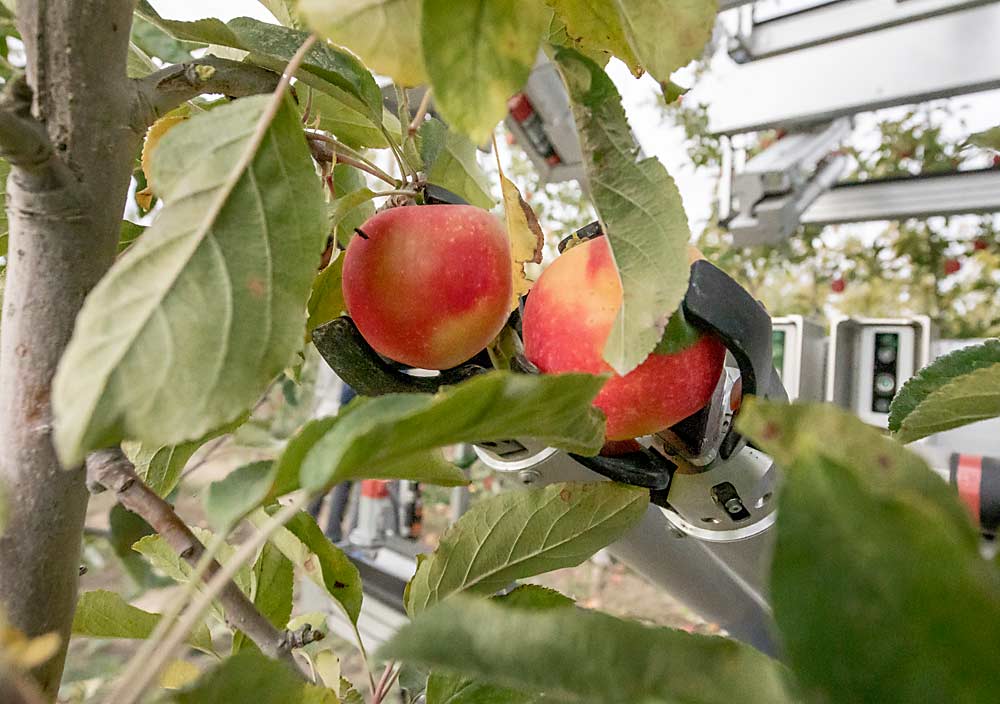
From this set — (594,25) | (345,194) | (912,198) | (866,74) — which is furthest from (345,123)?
(912,198)

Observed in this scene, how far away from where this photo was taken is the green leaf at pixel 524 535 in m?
0.28

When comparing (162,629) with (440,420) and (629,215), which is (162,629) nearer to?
(440,420)

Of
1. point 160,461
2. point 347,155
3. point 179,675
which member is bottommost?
point 179,675

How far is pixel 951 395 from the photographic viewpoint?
8.0 inches

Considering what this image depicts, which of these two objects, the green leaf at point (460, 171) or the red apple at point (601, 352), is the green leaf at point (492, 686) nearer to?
the red apple at point (601, 352)

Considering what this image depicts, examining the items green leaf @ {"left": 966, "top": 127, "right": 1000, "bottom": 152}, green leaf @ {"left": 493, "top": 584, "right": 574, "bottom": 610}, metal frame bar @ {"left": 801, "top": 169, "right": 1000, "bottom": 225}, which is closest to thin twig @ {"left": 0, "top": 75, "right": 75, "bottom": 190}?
green leaf @ {"left": 493, "top": 584, "right": 574, "bottom": 610}

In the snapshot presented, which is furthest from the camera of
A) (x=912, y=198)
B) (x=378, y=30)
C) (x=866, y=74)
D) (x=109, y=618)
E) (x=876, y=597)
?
(x=912, y=198)

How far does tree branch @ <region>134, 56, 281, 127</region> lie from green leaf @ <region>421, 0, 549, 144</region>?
11cm

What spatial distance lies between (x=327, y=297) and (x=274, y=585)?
14 cm

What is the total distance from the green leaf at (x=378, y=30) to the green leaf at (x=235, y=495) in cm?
12

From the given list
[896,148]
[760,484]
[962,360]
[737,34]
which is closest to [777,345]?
[737,34]

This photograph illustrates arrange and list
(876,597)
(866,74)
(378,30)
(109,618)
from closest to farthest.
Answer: (876,597) < (378,30) < (109,618) < (866,74)

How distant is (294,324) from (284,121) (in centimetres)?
7

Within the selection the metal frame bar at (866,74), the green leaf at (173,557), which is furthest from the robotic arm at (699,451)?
the metal frame bar at (866,74)
